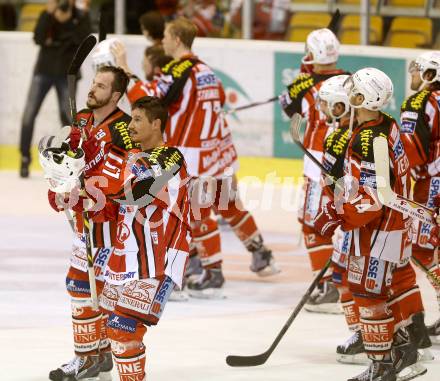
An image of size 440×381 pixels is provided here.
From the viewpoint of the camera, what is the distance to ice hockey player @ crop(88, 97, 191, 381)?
5.38 m

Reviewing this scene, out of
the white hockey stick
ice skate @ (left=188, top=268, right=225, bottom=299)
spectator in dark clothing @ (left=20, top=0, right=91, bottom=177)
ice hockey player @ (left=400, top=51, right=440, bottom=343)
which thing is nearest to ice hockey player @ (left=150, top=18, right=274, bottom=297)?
ice skate @ (left=188, top=268, right=225, bottom=299)

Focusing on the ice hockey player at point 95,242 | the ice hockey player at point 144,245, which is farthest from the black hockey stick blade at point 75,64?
the ice hockey player at point 144,245

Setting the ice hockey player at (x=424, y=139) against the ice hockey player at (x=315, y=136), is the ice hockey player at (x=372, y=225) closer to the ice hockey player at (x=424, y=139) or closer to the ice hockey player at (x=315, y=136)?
the ice hockey player at (x=424, y=139)

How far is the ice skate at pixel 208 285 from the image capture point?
809 cm

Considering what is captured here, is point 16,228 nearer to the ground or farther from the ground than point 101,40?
nearer to the ground

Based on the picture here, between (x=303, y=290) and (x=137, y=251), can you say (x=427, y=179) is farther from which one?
(x=137, y=251)

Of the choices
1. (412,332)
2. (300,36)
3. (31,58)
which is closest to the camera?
(412,332)

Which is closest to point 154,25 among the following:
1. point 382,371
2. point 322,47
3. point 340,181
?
point 322,47

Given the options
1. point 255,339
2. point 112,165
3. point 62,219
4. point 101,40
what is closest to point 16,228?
point 62,219

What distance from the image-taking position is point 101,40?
778 centimetres

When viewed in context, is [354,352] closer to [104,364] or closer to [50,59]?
[104,364]

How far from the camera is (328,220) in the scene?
6094 millimetres

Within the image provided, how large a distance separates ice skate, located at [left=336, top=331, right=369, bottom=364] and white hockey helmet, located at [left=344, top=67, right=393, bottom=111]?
129cm

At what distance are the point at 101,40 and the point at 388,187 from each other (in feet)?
8.55
